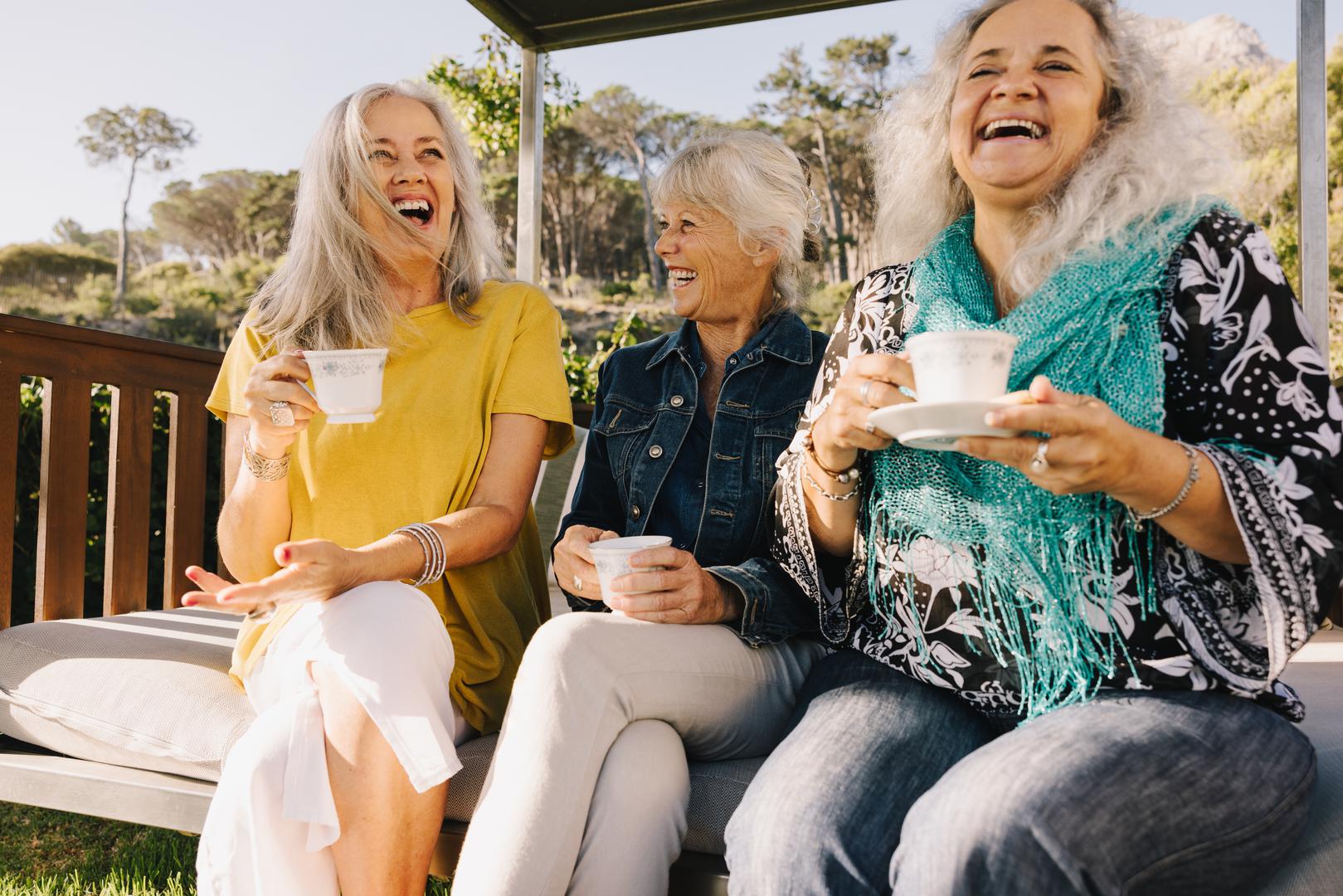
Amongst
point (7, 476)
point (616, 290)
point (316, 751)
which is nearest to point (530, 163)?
point (7, 476)

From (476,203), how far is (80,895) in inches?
78.2

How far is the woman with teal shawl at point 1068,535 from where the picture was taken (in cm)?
123

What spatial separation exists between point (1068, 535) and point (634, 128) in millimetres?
20950

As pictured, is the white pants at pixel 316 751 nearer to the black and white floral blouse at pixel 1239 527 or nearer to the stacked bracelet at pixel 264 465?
the stacked bracelet at pixel 264 465

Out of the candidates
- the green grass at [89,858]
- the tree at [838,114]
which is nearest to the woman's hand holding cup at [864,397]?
the green grass at [89,858]

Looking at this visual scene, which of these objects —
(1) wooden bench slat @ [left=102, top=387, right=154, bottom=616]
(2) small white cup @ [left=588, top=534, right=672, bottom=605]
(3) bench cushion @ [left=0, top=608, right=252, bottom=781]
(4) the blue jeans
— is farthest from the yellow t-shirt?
(1) wooden bench slat @ [left=102, top=387, right=154, bottom=616]

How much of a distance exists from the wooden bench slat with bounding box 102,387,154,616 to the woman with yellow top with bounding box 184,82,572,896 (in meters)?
0.96

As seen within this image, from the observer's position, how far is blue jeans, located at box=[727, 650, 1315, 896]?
118 centimetres

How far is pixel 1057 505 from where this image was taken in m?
1.44

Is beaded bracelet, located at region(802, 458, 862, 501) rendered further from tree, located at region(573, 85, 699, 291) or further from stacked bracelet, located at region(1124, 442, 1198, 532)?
tree, located at region(573, 85, 699, 291)

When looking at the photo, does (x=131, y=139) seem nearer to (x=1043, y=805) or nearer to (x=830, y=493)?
(x=830, y=493)

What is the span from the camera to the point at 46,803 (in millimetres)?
2094

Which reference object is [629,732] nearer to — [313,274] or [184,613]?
[313,274]

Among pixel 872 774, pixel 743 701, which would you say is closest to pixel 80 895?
pixel 743 701
